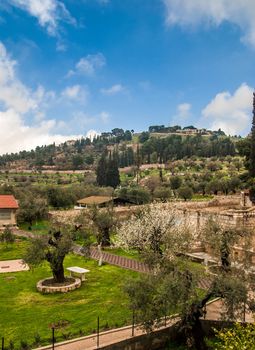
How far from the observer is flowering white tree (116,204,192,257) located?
108 ft

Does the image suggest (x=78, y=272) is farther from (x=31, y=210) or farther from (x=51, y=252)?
(x=31, y=210)

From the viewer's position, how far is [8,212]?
56406 mm

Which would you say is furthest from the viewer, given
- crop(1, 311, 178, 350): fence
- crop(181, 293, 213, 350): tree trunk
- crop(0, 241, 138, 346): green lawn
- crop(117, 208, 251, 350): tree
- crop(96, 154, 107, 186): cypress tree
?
crop(96, 154, 107, 186): cypress tree

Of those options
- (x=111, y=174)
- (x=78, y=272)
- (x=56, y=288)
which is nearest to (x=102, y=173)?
(x=111, y=174)

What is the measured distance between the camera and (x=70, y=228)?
33062mm

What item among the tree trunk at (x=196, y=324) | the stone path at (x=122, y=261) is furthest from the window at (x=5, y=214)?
the tree trunk at (x=196, y=324)

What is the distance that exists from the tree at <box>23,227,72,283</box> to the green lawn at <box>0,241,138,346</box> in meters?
1.89

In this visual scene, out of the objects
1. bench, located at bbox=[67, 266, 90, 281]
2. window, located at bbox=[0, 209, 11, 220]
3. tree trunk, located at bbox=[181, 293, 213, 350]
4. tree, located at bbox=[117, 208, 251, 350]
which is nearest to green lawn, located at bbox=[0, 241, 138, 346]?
bench, located at bbox=[67, 266, 90, 281]

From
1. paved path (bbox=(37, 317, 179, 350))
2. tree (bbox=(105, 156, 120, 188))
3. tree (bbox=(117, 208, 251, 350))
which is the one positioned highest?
tree (bbox=(105, 156, 120, 188))

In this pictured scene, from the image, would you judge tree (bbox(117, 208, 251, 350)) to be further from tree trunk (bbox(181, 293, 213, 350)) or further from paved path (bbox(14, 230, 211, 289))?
paved path (bbox(14, 230, 211, 289))

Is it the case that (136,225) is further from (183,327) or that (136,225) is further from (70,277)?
(183,327)

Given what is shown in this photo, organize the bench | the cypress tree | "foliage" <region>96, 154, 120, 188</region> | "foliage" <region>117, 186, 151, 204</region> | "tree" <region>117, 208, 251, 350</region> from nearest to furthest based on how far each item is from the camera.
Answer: "tree" <region>117, 208, 251, 350</region>
the bench
"foliage" <region>117, 186, 151, 204</region>
"foliage" <region>96, 154, 120, 188</region>
the cypress tree

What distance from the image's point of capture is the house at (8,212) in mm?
55812

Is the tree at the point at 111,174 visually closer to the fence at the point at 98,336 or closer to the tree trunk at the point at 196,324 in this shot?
the fence at the point at 98,336
